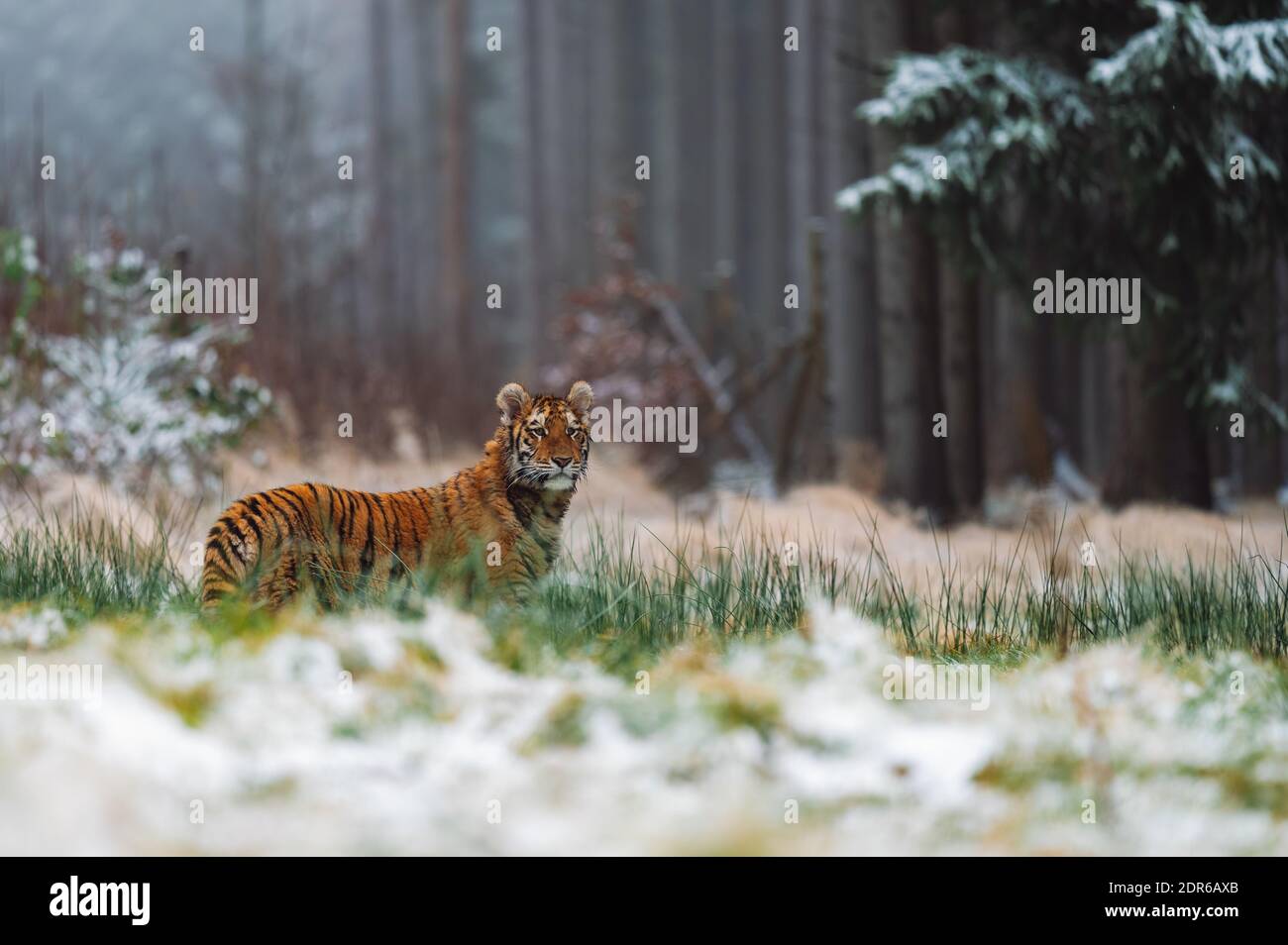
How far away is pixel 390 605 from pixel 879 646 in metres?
1.85

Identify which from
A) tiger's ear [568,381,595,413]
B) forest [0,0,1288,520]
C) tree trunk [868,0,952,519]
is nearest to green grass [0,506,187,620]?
tiger's ear [568,381,595,413]

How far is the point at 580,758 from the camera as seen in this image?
3.85 metres

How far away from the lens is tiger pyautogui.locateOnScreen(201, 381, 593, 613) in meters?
5.36

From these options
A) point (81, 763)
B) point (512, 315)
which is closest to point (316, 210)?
point (512, 315)

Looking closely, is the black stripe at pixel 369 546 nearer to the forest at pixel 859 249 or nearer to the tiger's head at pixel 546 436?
the tiger's head at pixel 546 436

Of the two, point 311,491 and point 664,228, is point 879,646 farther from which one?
point 664,228

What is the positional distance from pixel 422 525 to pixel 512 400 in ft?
2.15

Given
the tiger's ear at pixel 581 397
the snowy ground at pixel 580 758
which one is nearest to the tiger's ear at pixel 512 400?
the tiger's ear at pixel 581 397

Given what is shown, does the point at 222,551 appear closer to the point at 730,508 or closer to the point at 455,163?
the point at 730,508

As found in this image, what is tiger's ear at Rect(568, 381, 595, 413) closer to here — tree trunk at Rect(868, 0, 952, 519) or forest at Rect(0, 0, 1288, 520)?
forest at Rect(0, 0, 1288, 520)

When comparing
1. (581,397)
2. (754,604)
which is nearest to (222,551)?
(581,397)

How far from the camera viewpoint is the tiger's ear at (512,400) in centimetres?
586

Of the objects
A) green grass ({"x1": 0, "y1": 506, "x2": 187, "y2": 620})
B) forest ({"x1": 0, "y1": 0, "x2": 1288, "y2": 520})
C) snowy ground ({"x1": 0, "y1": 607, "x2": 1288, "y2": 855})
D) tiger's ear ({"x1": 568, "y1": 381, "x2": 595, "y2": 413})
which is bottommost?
snowy ground ({"x1": 0, "y1": 607, "x2": 1288, "y2": 855})
